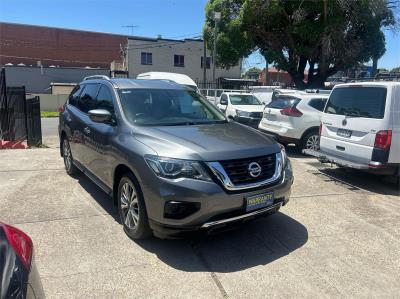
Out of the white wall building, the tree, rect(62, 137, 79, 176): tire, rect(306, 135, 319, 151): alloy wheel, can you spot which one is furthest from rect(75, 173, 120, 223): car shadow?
the white wall building

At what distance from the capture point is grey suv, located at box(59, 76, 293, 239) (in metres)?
3.59

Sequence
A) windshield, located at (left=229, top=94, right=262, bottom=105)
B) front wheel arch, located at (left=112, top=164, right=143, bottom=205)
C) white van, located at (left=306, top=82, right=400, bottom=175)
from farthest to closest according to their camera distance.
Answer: windshield, located at (left=229, top=94, right=262, bottom=105), white van, located at (left=306, top=82, right=400, bottom=175), front wheel arch, located at (left=112, top=164, right=143, bottom=205)

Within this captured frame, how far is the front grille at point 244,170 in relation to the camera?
146 inches

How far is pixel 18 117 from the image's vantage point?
11109 millimetres

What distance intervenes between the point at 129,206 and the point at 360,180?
16.2 ft

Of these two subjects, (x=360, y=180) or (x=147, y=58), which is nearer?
(x=360, y=180)

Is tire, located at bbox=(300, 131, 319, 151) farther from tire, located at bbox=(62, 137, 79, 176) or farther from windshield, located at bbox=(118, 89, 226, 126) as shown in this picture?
tire, located at bbox=(62, 137, 79, 176)

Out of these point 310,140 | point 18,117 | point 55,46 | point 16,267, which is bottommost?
point 310,140

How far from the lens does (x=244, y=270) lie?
144 inches

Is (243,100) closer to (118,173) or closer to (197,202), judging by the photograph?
(118,173)

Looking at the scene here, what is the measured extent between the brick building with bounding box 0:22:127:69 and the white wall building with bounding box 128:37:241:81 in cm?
1993

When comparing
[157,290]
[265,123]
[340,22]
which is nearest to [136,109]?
[157,290]

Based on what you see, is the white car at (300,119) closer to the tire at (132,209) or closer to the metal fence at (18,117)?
the tire at (132,209)

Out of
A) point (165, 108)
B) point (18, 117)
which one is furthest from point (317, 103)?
point (18, 117)
